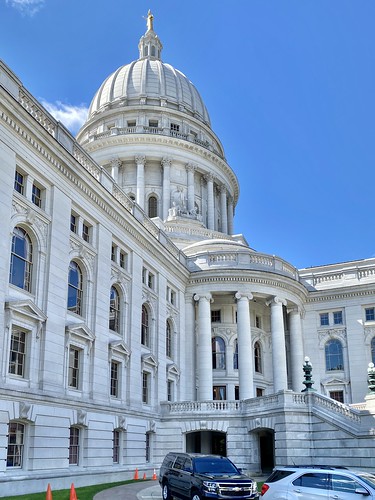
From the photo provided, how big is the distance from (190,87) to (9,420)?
65.7 metres

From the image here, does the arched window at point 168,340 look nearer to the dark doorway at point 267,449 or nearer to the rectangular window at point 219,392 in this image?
the rectangular window at point 219,392

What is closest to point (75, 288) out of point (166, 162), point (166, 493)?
point (166, 493)

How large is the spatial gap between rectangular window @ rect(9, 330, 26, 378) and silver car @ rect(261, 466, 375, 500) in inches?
513

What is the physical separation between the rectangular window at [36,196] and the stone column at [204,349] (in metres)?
22.6

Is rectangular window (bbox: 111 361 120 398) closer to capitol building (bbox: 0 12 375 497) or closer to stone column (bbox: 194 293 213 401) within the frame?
capitol building (bbox: 0 12 375 497)

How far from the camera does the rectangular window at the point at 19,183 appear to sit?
28.2 m

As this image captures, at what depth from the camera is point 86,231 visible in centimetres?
3491

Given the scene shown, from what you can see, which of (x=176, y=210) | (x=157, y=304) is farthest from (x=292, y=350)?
(x=176, y=210)

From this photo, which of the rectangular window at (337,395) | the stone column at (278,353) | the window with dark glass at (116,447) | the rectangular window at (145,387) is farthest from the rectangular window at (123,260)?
the rectangular window at (337,395)

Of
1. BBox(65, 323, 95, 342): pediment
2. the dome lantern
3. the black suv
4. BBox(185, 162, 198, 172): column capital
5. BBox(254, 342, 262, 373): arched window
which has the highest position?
the dome lantern

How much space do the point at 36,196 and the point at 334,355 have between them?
3561 cm

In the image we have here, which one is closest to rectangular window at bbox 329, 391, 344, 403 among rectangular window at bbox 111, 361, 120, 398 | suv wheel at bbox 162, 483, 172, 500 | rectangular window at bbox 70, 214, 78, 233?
rectangular window at bbox 111, 361, 120, 398

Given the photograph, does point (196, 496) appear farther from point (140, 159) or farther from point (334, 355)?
point (140, 159)

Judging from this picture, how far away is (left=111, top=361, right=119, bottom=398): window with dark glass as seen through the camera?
35406mm
